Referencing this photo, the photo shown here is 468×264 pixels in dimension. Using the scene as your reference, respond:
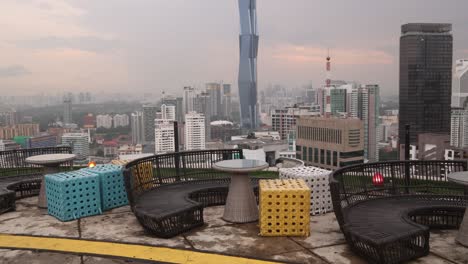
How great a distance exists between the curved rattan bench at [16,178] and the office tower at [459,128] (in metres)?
97.8

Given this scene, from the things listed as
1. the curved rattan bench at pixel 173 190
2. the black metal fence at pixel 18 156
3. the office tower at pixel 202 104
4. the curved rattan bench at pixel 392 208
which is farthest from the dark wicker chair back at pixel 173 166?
the office tower at pixel 202 104

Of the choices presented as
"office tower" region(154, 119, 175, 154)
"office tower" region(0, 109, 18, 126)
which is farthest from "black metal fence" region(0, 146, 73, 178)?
"office tower" region(154, 119, 175, 154)

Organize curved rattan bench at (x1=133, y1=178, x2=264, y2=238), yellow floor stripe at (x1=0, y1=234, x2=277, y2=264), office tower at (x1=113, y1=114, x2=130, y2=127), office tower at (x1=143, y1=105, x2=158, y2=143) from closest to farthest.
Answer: yellow floor stripe at (x1=0, y1=234, x2=277, y2=264) → curved rattan bench at (x1=133, y1=178, x2=264, y2=238) → office tower at (x1=113, y1=114, x2=130, y2=127) → office tower at (x1=143, y1=105, x2=158, y2=143)

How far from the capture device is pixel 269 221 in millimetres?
5543

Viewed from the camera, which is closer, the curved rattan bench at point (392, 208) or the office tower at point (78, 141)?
the curved rattan bench at point (392, 208)

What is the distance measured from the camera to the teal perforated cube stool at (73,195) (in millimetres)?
6469

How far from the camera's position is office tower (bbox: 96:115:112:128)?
88625 millimetres

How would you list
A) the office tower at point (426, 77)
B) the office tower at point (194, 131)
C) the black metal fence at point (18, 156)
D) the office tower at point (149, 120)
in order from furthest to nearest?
the office tower at point (426, 77) → the office tower at point (194, 131) → the office tower at point (149, 120) → the black metal fence at point (18, 156)

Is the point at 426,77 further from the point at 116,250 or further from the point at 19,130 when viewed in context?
the point at 116,250

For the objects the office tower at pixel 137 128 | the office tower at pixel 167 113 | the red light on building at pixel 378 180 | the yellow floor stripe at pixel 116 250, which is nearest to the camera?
the yellow floor stripe at pixel 116 250

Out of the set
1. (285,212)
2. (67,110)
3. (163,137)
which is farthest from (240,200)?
(67,110)

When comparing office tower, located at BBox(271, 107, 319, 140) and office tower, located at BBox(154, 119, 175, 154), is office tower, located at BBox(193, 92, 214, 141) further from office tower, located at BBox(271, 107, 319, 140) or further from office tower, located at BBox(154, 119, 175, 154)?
office tower, located at BBox(154, 119, 175, 154)

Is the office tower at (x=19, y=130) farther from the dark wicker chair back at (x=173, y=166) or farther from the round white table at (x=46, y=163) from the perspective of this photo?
the dark wicker chair back at (x=173, y=166)

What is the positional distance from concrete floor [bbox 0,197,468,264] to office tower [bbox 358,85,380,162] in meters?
121
